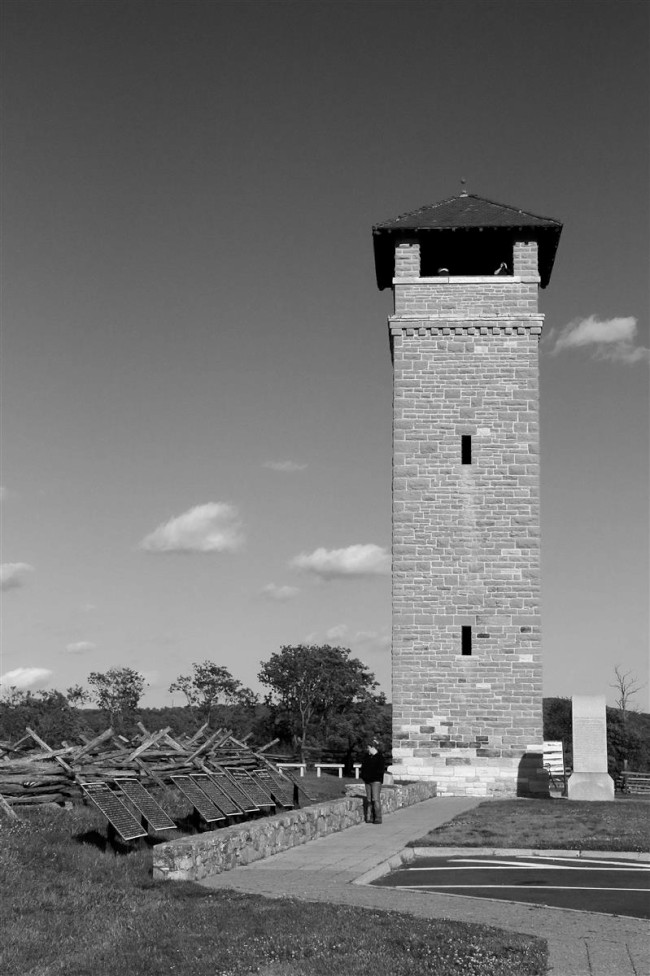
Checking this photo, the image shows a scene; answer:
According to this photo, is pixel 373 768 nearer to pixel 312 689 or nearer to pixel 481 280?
pixel 481 280

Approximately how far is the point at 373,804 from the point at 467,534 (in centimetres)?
943

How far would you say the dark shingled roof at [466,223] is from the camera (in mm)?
26031

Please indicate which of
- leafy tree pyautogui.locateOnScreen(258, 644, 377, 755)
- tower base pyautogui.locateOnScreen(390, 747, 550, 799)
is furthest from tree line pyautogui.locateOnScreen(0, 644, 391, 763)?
tower base pyautogui.locateOnScreen(390, 747, 550, 799)

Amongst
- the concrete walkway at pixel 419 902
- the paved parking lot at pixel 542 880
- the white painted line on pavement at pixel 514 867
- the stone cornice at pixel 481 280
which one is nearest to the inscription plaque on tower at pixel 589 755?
the concrete walkway at pixel 419 902

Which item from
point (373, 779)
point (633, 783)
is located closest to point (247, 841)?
point (373, 779)

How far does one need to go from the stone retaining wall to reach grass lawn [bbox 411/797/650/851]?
159cm

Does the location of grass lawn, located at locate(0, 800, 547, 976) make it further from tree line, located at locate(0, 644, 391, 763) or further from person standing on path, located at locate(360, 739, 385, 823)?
tree line, located at locate(0, 644, 391, 763)

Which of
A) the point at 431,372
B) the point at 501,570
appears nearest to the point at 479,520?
the point at 501,570

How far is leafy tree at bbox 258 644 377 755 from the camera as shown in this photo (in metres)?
41.6

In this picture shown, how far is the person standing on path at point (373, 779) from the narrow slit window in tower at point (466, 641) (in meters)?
7.78

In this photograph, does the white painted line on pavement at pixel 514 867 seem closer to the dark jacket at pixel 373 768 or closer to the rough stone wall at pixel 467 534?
the dark jacket at pixel 373 768

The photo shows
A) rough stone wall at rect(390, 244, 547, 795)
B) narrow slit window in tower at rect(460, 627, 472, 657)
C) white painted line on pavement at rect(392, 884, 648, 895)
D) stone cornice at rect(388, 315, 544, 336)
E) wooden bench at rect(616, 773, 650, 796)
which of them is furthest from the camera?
wooden bench at rect(616, 773, 650, 796)

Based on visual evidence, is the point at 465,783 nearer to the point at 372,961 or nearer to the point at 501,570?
the point at 501,570

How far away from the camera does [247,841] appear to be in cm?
1197
